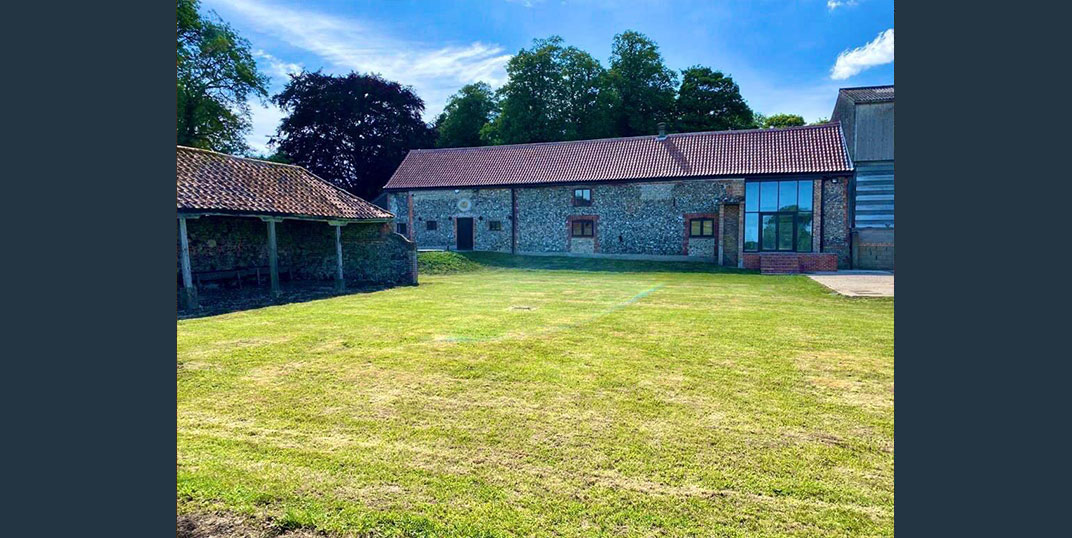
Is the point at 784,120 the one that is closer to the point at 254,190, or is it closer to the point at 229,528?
the point at 254,190

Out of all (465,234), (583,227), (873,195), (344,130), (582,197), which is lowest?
(465,234)

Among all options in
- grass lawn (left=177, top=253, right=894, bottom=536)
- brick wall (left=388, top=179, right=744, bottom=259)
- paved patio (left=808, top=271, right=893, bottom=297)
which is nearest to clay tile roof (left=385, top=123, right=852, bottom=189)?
brick wall (left=388, top=179, right=744, bottom=259)

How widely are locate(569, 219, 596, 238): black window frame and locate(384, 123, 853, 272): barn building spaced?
0.17ft

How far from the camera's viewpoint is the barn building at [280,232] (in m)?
14.2

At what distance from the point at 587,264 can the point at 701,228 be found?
5.53 m

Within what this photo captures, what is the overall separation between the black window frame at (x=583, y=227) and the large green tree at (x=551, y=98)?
16.4 metres

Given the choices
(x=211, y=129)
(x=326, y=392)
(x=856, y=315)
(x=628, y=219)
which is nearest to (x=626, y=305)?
(x=856, y=315)

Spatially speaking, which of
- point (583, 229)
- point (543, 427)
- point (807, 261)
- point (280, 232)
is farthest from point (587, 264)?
point (543, 427)

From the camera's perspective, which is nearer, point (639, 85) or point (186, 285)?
point (186, 285)

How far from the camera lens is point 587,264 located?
962 inches

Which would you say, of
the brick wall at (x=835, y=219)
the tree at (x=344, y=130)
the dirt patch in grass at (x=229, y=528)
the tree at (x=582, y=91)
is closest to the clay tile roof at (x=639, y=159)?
the brick wall at (x=835, y=219)

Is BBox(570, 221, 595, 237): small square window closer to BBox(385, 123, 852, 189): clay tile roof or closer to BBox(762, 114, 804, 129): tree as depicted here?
BBox(385, 123, 852, 189): clay tile roof
